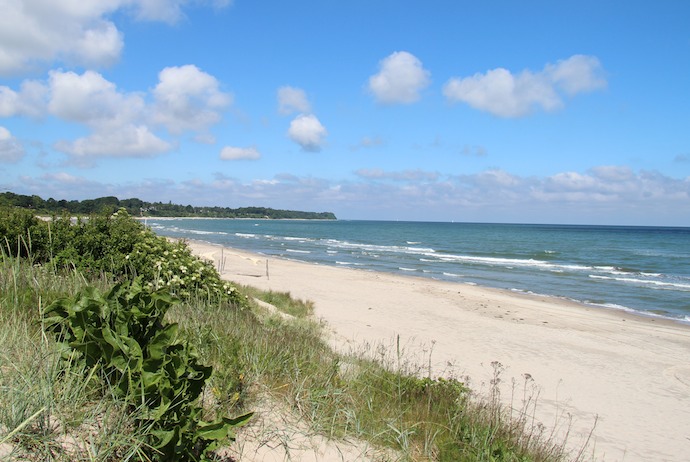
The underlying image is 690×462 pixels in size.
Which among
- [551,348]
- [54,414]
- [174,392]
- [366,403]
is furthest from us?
[551,348]

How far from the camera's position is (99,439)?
2.78 metres

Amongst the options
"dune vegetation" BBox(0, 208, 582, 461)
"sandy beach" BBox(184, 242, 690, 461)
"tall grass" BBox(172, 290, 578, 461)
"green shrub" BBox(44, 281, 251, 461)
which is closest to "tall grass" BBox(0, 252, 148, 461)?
"dune vegetation" BBox(0, 208, 582, 461)

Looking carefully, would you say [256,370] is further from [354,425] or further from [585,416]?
[585,416]

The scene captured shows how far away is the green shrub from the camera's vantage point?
2.71 metres

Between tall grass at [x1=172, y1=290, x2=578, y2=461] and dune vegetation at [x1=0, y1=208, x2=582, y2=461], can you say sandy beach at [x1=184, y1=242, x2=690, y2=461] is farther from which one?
dune vegetation at [x1=0, y1=208, x2=582, y2=461]

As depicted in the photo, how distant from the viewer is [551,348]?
519 inches

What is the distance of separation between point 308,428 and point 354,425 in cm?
42

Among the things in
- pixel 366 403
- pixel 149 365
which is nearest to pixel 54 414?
pixel 149 365

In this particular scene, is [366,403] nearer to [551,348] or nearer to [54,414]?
[54,414]

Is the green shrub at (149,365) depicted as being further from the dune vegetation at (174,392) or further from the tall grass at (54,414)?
the tall grass at (54,414)

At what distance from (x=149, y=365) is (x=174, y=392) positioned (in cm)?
24

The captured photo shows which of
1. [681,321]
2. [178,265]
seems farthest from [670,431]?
[681,321]

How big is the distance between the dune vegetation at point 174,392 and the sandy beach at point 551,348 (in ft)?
3.15

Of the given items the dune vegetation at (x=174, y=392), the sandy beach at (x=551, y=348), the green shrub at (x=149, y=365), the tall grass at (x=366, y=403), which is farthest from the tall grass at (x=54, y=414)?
the sandy beach at (x=551, y=348)
